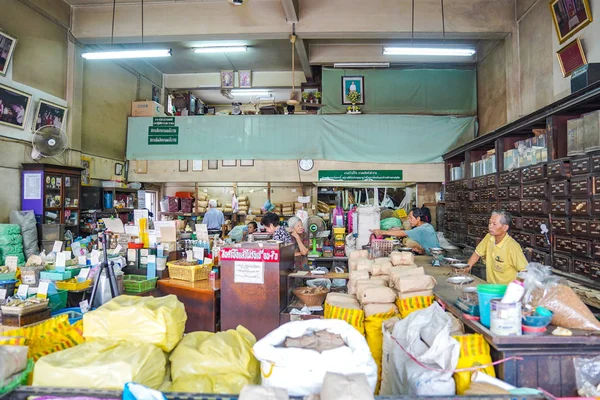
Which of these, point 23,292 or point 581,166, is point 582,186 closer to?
point 581,166

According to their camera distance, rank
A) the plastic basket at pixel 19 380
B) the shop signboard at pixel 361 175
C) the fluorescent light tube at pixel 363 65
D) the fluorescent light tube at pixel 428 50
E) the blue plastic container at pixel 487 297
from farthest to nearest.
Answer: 1. the fluorescent light tube at pixel 363 65
2. the shop signboard at pixel 361 175
3. the fluorescent light tube at pixel 428 50
4. the blue plastic container at pixel 487 297
5. the plastic basket at pixel 19 380

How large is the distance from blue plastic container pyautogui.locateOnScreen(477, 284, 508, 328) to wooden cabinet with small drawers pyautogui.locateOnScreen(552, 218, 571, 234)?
9.50ft

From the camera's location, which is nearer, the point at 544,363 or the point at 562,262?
the point at 544,363

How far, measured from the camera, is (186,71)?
38.4 feet

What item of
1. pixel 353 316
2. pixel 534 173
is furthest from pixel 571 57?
pixel 353 316

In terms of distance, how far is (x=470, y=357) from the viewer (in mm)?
1942

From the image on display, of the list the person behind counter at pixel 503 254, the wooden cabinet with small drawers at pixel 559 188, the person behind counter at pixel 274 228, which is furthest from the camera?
the person behind counter at pixel 274 228

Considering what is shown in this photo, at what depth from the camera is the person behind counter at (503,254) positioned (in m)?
3.57

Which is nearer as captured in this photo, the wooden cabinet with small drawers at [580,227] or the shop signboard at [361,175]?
the wooden cabinet with small drawers at [580,227]

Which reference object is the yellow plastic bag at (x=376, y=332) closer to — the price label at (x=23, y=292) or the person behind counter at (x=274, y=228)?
the person behind counter at (x=274, y=228)

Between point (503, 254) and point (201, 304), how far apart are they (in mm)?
3221

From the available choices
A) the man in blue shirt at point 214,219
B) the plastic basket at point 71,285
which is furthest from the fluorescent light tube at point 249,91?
the plastic basket at point 71,285

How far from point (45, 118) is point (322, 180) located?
5.75m

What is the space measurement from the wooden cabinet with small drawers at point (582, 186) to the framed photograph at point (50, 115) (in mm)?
8442
